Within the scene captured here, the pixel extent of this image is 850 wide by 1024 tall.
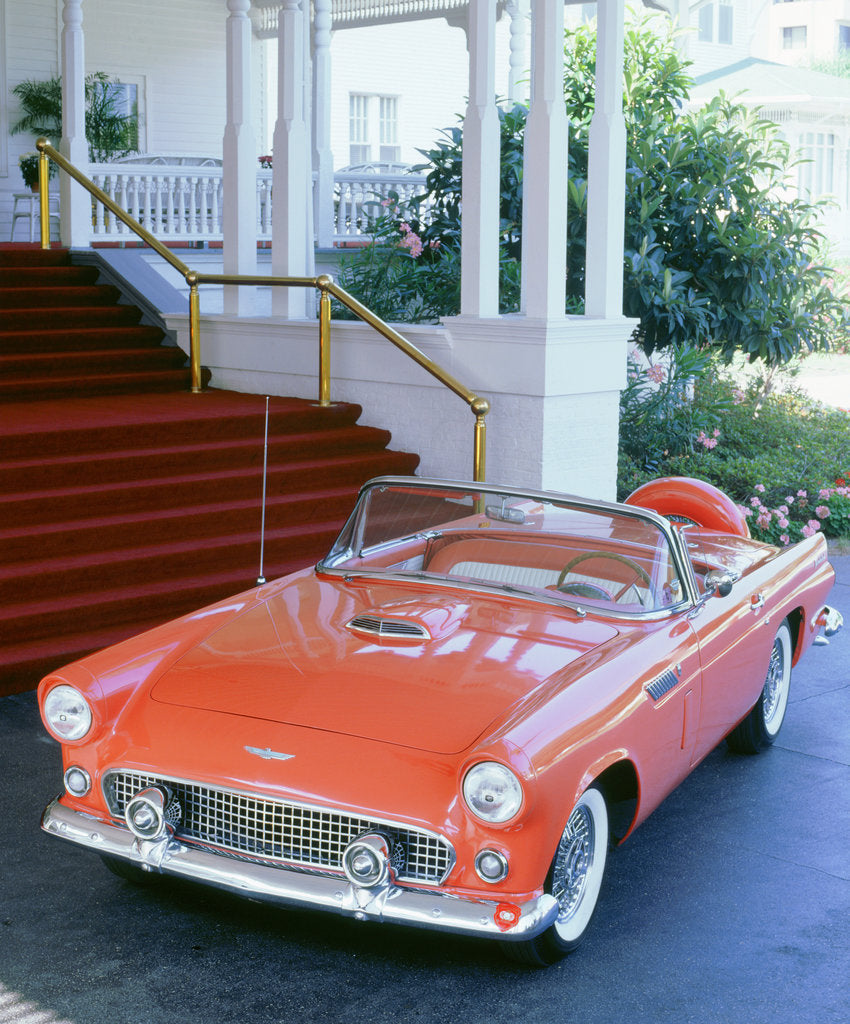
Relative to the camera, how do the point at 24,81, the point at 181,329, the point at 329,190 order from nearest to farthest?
the point at 181,329 < the point at 329,190 < the point at 24,81

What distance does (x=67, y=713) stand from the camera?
396 centimetres

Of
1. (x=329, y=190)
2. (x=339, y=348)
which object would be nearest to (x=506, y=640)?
(x=339, y=348)

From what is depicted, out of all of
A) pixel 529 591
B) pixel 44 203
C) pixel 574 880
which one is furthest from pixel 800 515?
pixel 574 880

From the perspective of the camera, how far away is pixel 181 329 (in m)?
10.3

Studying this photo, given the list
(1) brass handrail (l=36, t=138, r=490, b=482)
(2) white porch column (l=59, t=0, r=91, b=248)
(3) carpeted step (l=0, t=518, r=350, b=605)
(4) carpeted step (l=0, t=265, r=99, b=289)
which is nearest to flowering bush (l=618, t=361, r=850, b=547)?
(1) brass handrail (l=36, t=138, r=490, b=482)

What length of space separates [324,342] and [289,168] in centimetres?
165

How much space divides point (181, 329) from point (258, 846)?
728 cm

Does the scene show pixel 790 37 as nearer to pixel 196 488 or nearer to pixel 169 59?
pixel 169 59

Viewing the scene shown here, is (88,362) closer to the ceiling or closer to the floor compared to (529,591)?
closer to the ceiling

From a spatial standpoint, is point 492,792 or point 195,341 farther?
point 195,341

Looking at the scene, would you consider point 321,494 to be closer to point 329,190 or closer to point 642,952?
point 642,952

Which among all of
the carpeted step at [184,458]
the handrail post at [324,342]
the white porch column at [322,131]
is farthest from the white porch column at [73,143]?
the carpeted step at [184,458]

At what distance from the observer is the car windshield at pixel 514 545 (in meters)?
4.55

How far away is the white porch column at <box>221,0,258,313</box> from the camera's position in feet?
33.2
